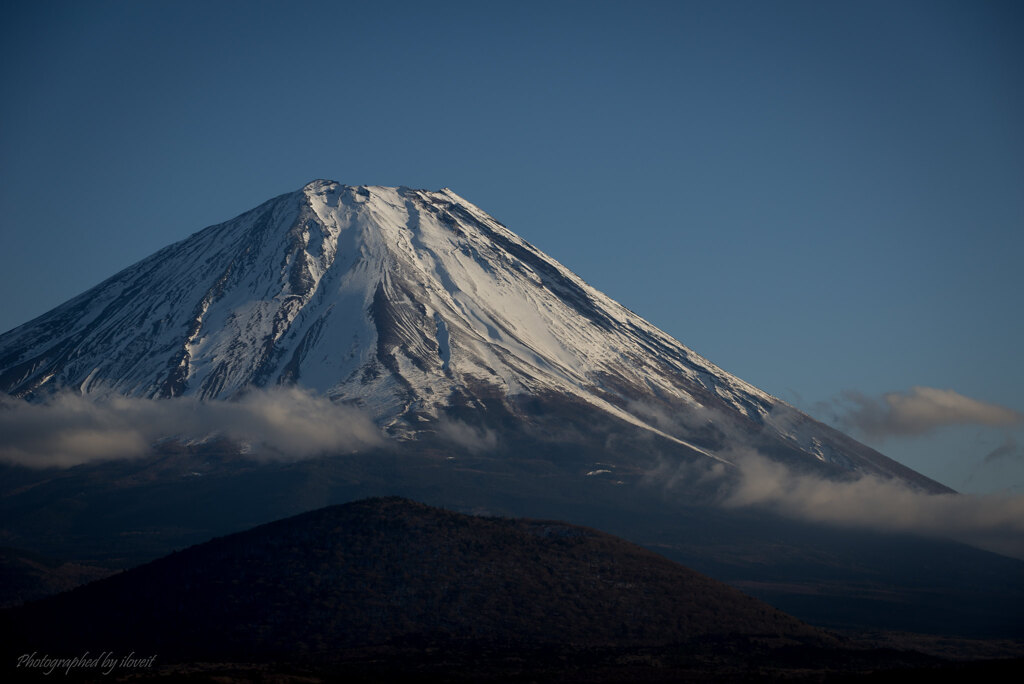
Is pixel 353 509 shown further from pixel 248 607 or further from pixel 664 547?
pixel 664 547

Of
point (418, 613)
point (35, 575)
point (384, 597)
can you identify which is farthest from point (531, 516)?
point (418, 613)

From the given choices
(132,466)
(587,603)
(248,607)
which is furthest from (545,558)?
(132,466)

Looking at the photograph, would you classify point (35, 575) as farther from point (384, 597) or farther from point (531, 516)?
point (531, 516)

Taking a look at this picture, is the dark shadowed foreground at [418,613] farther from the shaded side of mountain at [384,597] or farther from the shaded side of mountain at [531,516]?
the shaded side of mountain at [531,516]

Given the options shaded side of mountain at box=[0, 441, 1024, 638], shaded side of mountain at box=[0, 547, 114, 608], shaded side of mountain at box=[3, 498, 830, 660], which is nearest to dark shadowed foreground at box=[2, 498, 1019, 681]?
shaded side of mountain at box=[3, 498, 830, 660]

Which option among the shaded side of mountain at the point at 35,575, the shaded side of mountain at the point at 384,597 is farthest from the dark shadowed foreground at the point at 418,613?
the shaded side of mountain at the point at 35,575
